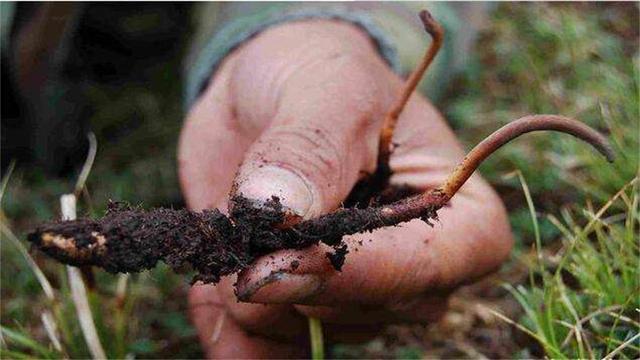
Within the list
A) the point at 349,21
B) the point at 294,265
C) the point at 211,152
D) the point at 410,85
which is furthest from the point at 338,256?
the point at 349,21

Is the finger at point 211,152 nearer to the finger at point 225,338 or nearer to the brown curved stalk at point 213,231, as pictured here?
the finger at point 225,338

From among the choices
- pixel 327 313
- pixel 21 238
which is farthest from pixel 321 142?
pixel 21 238

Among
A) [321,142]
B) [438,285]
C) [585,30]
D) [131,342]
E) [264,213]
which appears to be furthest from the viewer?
[585,30]

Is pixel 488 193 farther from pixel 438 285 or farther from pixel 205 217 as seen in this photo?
pixel 205 217

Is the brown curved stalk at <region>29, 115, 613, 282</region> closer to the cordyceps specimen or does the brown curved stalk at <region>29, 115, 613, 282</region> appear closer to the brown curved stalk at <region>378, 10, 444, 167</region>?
the cordyceps specimen

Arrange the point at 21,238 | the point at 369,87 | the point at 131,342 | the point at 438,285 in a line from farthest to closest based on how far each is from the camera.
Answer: the point at 21,238, the point at 131,342, the point at 369,87, the point at 438,285

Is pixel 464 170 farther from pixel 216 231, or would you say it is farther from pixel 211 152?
pixel 211 152

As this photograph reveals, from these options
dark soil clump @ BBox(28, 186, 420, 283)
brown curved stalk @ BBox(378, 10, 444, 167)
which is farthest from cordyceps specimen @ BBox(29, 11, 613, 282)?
brown curved stalk @ BBox(378, 10, 444, 167)

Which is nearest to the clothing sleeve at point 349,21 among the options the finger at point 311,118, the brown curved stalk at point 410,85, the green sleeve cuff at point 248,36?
the green sleeve cuff at point 248,36
